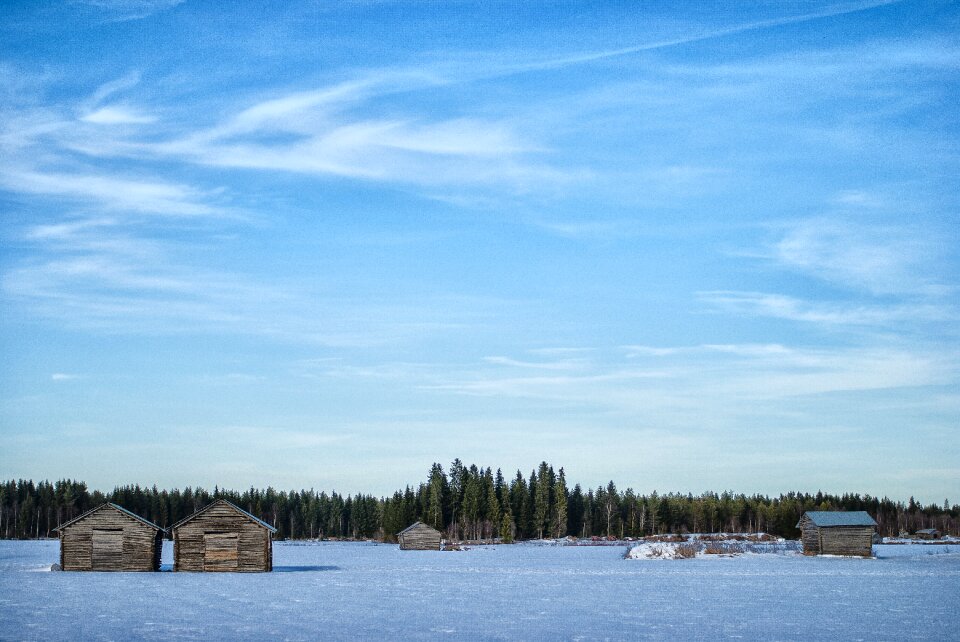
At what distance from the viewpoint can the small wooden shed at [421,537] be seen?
443 ft

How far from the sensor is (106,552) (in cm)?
7781

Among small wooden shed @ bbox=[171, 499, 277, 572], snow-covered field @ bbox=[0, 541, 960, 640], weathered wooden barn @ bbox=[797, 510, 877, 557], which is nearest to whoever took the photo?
snow-covered field @ bbox=[0, 541, 960, 640]

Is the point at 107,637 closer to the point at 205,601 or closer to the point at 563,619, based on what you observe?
the point at 205,601

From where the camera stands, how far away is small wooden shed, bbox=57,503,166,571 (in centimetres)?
7769

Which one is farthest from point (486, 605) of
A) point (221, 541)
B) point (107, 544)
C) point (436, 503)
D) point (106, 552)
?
point (436, 503)

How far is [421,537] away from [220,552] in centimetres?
6317

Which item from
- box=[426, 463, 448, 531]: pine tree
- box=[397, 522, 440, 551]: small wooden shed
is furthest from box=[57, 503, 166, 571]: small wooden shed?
box=[426, 463, 448, 531]: pine tree

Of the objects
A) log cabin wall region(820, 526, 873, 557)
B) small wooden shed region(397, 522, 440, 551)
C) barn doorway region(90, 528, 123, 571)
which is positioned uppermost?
barn doorway region(90, 528, 123, 571)

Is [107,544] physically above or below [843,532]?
above

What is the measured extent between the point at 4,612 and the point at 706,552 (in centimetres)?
8995

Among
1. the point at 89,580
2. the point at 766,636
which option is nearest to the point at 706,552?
the point at 89,580

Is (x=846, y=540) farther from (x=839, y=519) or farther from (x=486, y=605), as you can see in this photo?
(x=486, y=605)

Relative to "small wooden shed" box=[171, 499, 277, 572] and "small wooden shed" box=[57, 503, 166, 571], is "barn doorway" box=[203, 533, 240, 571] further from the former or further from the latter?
"small wooden shed" box=[57, 503, 166, 571]

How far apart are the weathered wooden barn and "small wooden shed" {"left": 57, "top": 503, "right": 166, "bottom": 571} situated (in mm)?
69376
